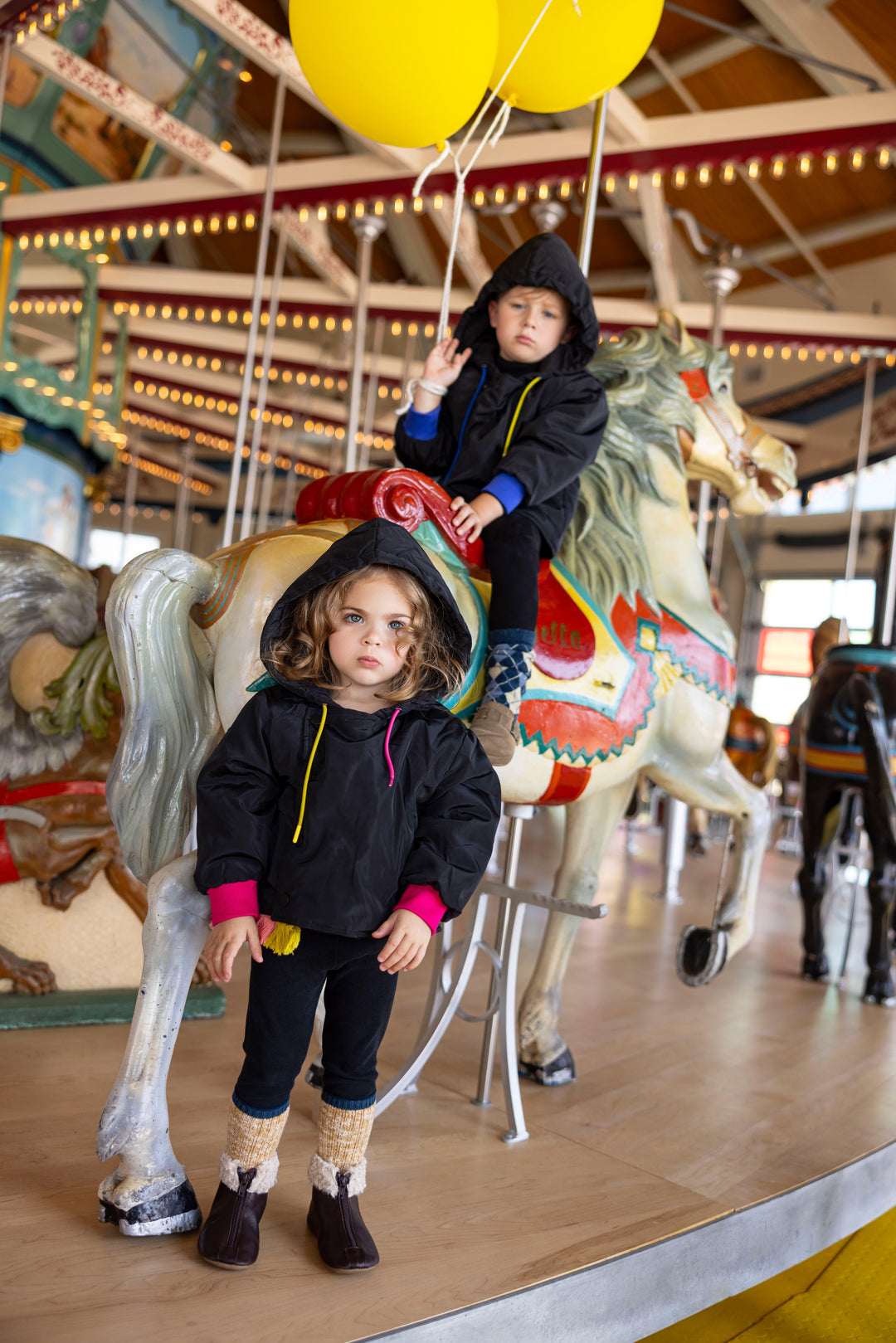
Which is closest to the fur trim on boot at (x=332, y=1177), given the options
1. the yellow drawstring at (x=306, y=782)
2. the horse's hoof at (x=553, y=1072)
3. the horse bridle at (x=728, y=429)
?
the yellow drawstring at (x=306, y=782)

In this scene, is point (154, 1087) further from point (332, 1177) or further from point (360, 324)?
point (360, 324)

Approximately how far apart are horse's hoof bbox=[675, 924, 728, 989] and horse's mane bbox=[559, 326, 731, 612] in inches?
34.8

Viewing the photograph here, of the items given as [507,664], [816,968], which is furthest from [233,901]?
[816,968]

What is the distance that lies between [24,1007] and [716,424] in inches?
88.8

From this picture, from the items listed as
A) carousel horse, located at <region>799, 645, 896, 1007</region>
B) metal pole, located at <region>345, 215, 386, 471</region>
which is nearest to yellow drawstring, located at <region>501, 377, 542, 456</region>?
carousel horse, located at <region>799, 645, 896, 1007</region>

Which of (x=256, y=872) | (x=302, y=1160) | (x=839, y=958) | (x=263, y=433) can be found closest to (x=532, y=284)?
(x=256, y=872)

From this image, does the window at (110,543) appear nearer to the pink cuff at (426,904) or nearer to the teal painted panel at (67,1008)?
the teal painted panel at (67,1008)

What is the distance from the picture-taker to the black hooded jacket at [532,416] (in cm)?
213

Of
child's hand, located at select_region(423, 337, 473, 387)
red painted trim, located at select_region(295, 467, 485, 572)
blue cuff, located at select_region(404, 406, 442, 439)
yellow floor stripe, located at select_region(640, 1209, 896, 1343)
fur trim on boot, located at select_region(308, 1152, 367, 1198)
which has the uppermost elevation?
child's hand, located at select_region(423, 337, 473, 387)

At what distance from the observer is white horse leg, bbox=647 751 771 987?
2688 millimetres

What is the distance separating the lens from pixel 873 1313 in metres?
2.04

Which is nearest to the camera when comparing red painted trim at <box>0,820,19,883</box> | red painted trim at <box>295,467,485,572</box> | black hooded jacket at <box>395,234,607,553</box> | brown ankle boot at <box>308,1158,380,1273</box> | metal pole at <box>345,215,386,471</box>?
brown ankle boot at <box>308,1158,380,1273</box>

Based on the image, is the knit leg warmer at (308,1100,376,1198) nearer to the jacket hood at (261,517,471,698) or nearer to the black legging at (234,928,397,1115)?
the black legging at (234,928,397,1115)

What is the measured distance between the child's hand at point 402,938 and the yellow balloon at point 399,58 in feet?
5.67
